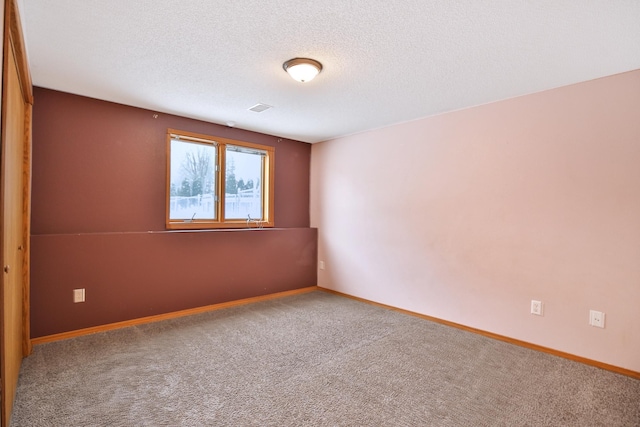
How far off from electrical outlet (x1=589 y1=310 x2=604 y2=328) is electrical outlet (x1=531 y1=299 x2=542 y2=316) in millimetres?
340

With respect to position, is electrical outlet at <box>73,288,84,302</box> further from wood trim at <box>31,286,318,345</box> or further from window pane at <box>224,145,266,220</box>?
window pane at <box>224,145,266,220</box>

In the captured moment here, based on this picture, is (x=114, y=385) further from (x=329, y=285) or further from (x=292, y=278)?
(x=329, y=285)

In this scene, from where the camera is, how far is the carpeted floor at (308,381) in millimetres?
1842

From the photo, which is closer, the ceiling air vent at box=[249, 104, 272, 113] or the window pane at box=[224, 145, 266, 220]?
the ceiling air vent at box=[249, 104, 272, 113]

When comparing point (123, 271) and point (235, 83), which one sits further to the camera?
point (123, 271)

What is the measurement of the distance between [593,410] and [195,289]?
11.8 ft

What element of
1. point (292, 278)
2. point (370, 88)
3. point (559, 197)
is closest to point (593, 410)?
point (559, 197)

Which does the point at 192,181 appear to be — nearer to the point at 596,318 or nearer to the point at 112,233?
the point at 112,233

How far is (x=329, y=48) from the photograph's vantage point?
85.0 inches

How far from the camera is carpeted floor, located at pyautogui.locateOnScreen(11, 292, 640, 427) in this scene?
184 centimetres

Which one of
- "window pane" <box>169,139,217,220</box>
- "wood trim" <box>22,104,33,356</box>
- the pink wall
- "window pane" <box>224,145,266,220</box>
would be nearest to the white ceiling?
the pink wall

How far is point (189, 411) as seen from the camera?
1.87 m

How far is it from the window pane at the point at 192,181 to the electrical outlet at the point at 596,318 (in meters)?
3.91

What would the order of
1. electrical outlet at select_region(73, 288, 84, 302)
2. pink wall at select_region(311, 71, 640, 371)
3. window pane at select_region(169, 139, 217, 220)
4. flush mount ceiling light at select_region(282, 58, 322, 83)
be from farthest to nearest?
window pane at select_region(169, 139, 217, 220) < electrical outlet at select_region(73, 288, 84, 302) < pink wall at select_region(311, 71, 640, 371) < flush mount ceiling light at select_region(282, 58, 322, 83)
